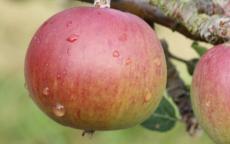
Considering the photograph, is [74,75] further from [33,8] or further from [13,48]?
[33,8]

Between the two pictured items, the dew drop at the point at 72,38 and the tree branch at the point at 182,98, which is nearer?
the dew drop at the point at 72,38

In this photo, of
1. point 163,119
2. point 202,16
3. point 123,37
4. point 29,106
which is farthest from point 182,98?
point 29,106

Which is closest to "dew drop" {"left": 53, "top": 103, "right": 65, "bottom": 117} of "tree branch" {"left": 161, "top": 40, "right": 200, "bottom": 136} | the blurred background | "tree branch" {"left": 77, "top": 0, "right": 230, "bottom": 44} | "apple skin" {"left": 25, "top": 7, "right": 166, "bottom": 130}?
"apple skin" {"left": 25, "top": 7, "right": 166, "bottom": 130}

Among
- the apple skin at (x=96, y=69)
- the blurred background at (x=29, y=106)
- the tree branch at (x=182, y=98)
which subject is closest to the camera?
the apple skin at (x=96, y=69)

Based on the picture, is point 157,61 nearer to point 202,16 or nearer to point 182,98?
point 202,16

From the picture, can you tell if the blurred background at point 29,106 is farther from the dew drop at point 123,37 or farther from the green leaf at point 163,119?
the dew drop at point 123,37

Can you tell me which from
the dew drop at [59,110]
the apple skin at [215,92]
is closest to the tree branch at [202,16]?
the apple skin at [215,92]

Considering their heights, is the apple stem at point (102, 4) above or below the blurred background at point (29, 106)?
above
